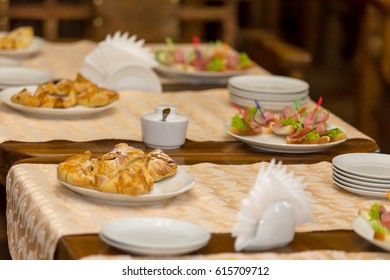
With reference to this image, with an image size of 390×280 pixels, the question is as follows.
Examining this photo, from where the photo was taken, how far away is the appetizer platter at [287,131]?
2.05 meters

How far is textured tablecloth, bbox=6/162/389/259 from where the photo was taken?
1.55 m

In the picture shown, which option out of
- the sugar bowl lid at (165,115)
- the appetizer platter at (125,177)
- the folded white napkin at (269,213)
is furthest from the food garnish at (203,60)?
the folded white napkin at (269,213)

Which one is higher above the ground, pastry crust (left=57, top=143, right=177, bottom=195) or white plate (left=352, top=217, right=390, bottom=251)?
pastry crust (left=57, top=143, right=177, bottom=195)

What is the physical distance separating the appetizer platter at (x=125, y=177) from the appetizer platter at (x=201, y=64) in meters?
1.15

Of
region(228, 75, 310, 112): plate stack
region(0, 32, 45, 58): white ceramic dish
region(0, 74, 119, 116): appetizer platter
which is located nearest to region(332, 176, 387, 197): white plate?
region(228, 75, 310, 112): plate stack

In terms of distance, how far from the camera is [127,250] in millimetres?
1391

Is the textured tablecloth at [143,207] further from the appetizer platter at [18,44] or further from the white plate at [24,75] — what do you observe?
the appetizer platter at [18,44]

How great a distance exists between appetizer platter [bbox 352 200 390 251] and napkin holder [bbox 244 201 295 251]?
0.39 ft

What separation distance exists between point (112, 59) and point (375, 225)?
1433 mm

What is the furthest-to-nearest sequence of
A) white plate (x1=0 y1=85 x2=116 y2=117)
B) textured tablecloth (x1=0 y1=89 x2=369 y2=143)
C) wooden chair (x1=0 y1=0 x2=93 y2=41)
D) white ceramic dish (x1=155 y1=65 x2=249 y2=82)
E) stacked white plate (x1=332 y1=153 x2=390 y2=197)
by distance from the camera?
wooden chair (x1=0 y1=0 x2=93 y2=41) < white ceramic dish (x1=155 y1=65 x2=249 y2=82) < white plate (x1=0 y1=85 x2=116 y2=117) < textured tablecloth (x1=0 y1=89 x2=369 y2=143) < stacked white plate (x1=332 y1=153 x2=390 y2=197)

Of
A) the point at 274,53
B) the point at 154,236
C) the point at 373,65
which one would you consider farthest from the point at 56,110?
the point at 373,65

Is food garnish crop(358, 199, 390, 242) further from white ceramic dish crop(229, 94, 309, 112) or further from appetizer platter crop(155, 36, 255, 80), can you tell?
appetizer platter crop(155, 36, 255, 80)

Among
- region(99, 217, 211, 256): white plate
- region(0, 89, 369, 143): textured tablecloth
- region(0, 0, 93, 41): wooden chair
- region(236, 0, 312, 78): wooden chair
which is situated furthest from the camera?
region(0, 0, 93, 41): wooden chair
